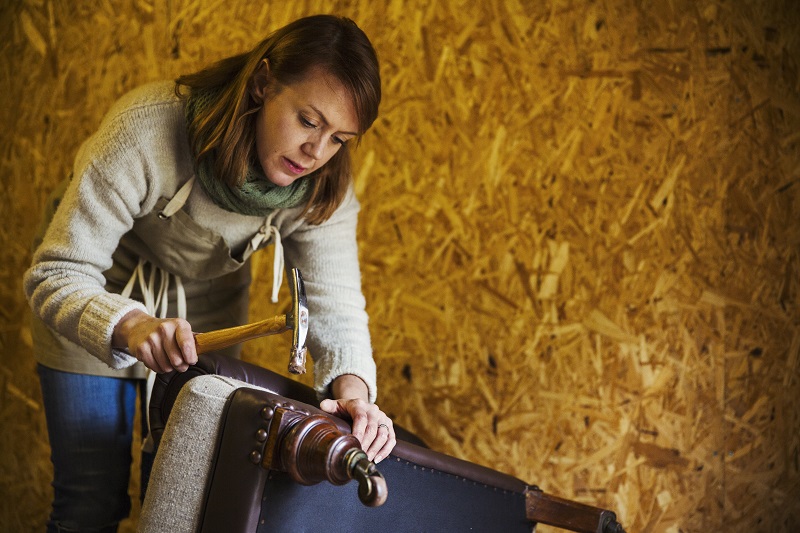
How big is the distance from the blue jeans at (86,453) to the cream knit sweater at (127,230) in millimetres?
247

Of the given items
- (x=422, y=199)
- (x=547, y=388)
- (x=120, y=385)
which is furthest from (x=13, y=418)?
(x=547, y=388)

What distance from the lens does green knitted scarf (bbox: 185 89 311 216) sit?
1.30 metres

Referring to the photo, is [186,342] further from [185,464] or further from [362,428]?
[362,428]

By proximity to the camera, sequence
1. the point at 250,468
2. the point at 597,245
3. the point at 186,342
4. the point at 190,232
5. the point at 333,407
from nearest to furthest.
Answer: the point at 250,468, the point at 186,342, the point at 333,407, the point at 190,232, the point at 597,245

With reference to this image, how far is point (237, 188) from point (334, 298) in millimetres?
287

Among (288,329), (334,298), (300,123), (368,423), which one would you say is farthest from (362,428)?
(300,123)

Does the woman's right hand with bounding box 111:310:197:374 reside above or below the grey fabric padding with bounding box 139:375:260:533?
above

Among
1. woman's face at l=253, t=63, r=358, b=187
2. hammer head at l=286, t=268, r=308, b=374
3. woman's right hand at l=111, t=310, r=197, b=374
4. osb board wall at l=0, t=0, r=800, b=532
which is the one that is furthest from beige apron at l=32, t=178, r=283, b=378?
osb board wall at l=0, t=0, r=800, b=532

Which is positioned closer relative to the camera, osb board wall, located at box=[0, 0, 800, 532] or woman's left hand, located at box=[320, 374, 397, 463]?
woman's left hand, located at box=[320, 374, 397, 463]

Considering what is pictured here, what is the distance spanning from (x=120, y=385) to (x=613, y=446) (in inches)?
43.7

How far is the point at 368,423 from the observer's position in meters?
1.14

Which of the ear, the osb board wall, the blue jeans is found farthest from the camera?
the osb board wall

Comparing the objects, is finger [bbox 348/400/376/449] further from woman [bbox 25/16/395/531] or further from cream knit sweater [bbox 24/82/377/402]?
cream knit sweater [bbox 24/82/377/402]

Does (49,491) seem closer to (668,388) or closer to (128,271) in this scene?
(128,271)
